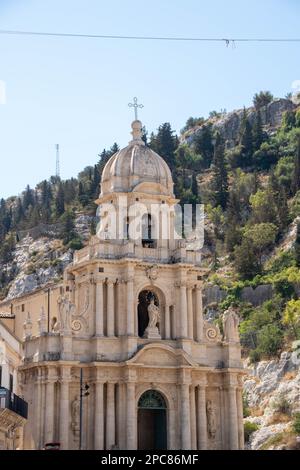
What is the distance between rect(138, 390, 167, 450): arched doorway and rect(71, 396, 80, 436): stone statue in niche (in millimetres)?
3983

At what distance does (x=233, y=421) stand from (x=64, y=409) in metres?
11.1

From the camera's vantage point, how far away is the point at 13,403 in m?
54.0

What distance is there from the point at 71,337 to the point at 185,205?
78890 millimetres

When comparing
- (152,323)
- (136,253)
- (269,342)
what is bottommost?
(152,323)

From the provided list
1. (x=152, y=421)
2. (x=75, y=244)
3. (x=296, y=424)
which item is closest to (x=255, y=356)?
(x=296, y=424)

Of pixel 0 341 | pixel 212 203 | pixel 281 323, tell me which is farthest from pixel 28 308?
pixel 212 203

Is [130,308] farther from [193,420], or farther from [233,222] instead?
[233,222]

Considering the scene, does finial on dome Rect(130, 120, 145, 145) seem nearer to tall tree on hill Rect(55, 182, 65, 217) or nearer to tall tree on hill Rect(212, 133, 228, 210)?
tall tree on hill Rect(212, 133, 228, 210)

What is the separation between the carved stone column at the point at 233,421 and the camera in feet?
210

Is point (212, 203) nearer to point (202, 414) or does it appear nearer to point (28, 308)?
point (28, 308)

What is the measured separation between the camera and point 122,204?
66375 millimetres

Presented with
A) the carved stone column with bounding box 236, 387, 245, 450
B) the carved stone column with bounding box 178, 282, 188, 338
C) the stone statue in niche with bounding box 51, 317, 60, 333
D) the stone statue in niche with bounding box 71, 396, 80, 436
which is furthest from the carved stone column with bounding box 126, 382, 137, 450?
the carved stone column with bounding box 236, 387, 245, 450

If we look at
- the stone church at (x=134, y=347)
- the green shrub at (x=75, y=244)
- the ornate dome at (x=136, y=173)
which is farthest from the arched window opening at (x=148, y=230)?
the green shrub at (x=75, y=244)

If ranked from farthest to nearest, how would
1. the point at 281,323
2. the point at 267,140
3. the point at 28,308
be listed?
the point at 267,140 → the point at 281,323 → the point at 28,308
